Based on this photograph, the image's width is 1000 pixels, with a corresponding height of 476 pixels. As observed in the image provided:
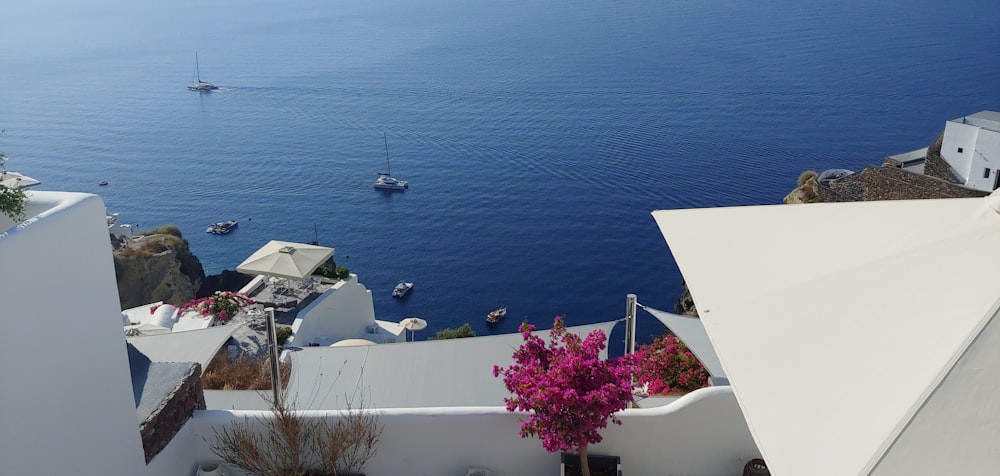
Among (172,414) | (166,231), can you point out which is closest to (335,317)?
(172,414)

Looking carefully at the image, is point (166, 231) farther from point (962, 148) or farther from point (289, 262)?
point (962, 148)

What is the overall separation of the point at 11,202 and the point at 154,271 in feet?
101

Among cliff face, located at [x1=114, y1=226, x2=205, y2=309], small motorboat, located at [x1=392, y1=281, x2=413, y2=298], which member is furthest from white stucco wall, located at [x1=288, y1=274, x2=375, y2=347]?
small motorboat, located at [x1=392, y1=281, x2=413, y2=298]

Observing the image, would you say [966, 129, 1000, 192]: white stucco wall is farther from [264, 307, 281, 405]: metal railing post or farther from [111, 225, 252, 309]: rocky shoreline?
[111, 225, 252, 309]: rocky shoreline

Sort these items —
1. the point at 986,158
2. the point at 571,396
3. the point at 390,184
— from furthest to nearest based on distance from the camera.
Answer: the point at 390,184 → the point at 986,158 → the point at 571,396

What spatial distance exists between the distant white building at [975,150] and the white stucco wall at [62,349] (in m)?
28.9

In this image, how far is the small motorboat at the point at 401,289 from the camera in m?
35.3

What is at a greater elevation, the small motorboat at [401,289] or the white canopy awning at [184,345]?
the white canopy awning at [184,345]

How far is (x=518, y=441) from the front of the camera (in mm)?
4789

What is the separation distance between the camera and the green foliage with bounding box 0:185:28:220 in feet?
10.7

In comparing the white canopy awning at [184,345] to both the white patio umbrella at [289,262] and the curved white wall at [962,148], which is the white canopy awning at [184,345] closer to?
the white patio umbrella at [289,262]

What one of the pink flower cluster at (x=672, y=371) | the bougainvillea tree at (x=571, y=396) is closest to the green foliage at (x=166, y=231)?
the pink flower cluster at (x=672, y=371)

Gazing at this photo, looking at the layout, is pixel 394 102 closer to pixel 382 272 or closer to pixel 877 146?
pixel 382 272

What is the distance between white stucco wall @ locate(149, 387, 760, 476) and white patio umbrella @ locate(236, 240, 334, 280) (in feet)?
45.0
